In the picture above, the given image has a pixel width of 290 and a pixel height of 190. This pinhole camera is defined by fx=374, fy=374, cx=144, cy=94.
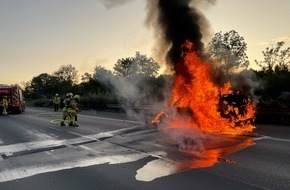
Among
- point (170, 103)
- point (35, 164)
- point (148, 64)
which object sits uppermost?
point (148, 64)

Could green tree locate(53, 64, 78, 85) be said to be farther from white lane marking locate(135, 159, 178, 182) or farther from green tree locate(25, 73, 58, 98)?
white lane marking locate(135, 159, 178, 182)

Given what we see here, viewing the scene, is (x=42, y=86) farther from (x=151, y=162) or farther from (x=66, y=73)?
(x=151, y=162)

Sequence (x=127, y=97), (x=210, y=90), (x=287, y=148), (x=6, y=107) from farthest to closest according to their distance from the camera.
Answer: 1. (x=6, y=107)
2. (x=127, y=97)
3. (x=210, y=90)
4. (x=287, y=148)

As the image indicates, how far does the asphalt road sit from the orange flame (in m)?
0.82

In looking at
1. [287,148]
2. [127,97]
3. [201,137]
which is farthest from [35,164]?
[127,97]

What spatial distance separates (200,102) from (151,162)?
4768mm

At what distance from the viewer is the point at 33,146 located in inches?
440

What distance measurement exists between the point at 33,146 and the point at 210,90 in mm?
5905

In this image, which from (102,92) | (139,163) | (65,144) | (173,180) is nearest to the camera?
(173,180)

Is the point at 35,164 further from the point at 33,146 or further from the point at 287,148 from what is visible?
the point at 287,148

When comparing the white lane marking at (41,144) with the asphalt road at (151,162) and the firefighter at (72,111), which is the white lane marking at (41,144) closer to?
the asphalt road at (151,162)

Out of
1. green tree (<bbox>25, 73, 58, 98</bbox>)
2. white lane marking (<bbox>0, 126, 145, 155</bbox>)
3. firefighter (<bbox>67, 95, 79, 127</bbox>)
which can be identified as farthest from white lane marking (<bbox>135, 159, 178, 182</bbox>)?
green tree (<bbox>25, 73, 58, 98</bbox>)

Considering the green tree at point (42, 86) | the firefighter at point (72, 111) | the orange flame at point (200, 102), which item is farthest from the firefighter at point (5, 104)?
the green tree at point (42, 86)

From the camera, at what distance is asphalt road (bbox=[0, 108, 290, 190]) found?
20.4ft
